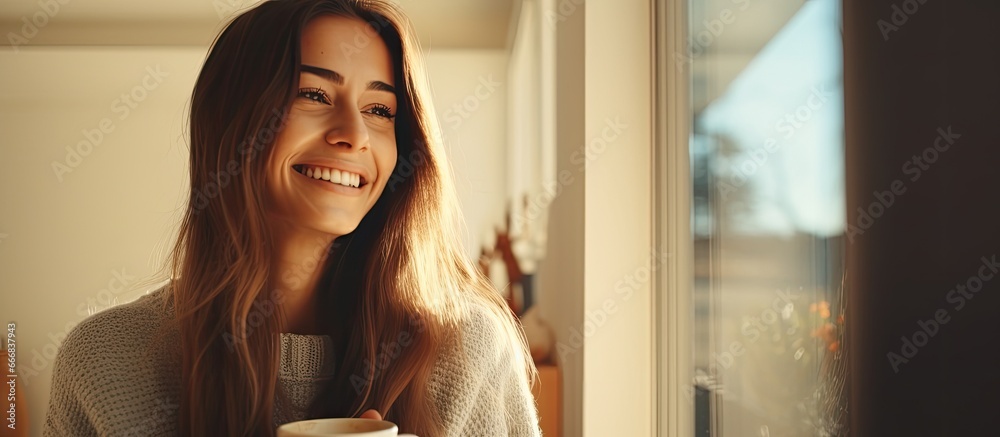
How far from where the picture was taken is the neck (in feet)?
Answer: 3.00

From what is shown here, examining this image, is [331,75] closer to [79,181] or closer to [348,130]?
[348,130]

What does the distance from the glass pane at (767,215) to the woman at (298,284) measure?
451mm

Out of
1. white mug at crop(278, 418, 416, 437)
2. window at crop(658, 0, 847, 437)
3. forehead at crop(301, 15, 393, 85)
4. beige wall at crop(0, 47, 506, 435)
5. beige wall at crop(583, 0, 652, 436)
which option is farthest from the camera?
beige wall at crop(0, 47, 506, 435)

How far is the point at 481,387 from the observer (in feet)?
3.07

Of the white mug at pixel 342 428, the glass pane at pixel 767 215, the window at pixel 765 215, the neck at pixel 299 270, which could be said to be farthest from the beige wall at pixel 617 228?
the white mug at pixel 342 428

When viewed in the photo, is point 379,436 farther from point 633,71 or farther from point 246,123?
point 633,71

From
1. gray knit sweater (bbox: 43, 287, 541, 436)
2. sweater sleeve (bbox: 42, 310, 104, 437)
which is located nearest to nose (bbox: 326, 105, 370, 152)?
gray knit sweater (bbox: 43, 287, 541, 436)

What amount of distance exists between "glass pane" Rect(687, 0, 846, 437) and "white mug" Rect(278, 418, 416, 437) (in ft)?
1.97

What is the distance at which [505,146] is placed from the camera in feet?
13.9

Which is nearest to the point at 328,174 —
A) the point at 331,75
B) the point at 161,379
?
the point at 331,75

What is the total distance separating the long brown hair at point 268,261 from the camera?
83 cm

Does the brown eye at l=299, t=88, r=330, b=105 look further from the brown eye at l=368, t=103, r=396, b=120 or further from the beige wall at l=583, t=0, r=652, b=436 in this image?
the beige wall at l=583, t=0, r=652, b=436

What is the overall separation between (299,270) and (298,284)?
0.06 feet

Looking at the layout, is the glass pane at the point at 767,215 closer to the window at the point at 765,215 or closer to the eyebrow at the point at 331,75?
the window at the point at 765,215
